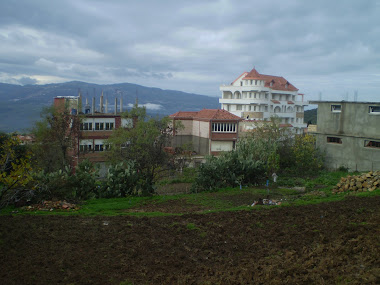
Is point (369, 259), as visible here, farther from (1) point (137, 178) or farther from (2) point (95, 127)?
(2) point (95, 127)

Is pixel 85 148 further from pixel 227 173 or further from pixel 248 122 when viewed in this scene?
pixel 248 122

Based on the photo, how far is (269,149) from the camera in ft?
104

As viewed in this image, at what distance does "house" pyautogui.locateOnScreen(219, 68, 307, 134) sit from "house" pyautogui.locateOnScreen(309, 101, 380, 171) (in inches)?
1669

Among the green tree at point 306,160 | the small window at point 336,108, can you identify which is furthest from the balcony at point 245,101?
the green tree at point 306,160

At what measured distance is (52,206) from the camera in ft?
57.7

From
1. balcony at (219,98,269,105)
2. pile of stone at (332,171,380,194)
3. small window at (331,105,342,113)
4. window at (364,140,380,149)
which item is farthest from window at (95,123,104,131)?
balcony at (219,98,269,105)

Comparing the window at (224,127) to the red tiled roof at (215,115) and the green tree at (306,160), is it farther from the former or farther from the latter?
the green tree at (306,160)

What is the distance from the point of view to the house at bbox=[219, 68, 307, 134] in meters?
81.7

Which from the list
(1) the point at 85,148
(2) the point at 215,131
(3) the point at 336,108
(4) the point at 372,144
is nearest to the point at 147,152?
(3) the point at 336,108

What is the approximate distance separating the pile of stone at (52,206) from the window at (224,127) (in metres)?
35.7

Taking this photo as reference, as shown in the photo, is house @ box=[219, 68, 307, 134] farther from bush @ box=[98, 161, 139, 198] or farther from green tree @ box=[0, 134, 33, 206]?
green tree @ box=[0, 134, 33, 206]

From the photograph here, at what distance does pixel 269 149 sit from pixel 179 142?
87.8 ft

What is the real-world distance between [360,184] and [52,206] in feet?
52.8

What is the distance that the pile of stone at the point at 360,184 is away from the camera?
69.2 feet
